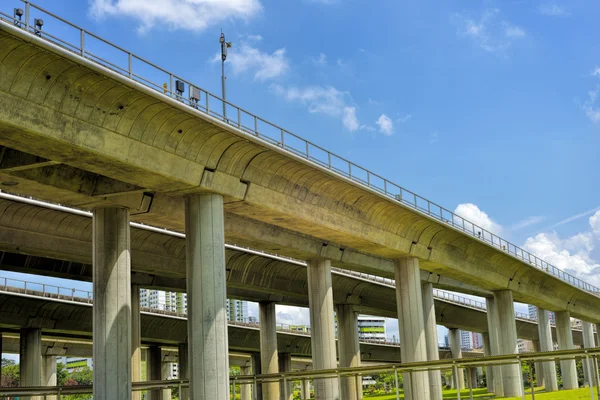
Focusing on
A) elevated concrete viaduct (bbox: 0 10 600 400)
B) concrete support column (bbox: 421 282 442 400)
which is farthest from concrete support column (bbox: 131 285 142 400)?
concrete support column (bbox: 421 282 442 400)

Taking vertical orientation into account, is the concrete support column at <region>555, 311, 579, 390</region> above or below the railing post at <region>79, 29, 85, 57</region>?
below

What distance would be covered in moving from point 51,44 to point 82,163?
19.4 ft

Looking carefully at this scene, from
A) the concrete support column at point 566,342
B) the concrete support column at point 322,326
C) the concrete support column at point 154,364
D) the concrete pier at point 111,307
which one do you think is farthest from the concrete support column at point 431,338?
the concrete pier at point 111,307

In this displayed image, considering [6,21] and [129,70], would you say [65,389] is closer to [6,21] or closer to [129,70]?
[129,70]

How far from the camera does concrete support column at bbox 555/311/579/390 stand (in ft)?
260

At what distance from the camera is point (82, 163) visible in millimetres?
27969

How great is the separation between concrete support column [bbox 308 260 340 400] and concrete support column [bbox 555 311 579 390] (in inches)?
1558

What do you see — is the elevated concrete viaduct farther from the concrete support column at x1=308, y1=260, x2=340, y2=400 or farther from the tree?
the tree

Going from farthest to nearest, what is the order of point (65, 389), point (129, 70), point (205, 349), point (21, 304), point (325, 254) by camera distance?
point (21, 304)
point (325, 254)
point (65, 389)
point (205, 349)
point (129, 70)

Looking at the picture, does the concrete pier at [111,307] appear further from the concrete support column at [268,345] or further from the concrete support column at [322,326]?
the concrete support column at [268,345]

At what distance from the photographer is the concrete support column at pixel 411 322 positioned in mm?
47875

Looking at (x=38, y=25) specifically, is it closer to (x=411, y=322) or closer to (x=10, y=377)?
(x=411, y=322)

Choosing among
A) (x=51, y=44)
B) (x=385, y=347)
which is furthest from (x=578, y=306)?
(x=51, y=44)

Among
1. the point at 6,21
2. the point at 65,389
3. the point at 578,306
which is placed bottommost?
the point at 65,389
